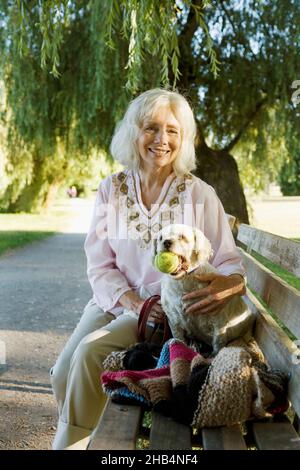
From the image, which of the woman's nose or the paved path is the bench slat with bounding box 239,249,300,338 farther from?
the paved path

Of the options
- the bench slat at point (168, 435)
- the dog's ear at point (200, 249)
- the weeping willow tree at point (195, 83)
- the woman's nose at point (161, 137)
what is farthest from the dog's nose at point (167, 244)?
the weeping willow tree at point (195, 83)

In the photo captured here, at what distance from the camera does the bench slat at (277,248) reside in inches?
113

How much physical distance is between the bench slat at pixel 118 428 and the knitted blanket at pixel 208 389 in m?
0.06

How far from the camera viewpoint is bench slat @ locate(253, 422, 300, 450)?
1.90 metres

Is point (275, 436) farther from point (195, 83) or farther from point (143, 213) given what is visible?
point (195, 83)

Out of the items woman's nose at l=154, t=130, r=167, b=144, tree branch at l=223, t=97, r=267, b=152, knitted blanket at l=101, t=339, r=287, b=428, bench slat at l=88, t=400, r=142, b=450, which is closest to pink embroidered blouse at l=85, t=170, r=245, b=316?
woman's nose at l=154, t=130, r=167, b=144

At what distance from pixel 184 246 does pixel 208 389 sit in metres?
0.86

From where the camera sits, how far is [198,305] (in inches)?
113

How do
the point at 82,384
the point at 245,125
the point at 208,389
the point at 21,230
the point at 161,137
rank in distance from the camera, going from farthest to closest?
the point at 21,230
the point at 245,125
the point at 161,137
the point at 82,384
the point at 208,389

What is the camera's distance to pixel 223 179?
11539 mm

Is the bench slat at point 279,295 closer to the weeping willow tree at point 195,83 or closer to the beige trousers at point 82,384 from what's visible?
the beige trousers at point 82,384

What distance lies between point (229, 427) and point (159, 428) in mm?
250

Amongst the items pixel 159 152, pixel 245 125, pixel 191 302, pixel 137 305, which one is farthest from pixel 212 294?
pixel 245 125

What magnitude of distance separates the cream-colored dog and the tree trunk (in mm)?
8525
